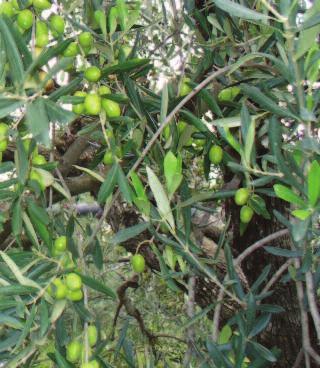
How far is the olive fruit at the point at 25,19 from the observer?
1.12 meters

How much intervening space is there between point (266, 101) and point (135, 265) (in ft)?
1.89

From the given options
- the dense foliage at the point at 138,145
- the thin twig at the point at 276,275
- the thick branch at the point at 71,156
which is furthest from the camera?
the thick branch at the point at 71,156

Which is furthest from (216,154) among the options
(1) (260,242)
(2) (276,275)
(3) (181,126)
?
(2) (276,275)

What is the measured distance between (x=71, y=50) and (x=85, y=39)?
4 cm

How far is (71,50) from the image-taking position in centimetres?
117

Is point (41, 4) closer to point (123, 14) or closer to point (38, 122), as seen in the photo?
point (123, 14)

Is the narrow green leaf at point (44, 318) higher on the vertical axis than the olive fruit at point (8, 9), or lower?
lower

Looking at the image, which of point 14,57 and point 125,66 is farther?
point 125,66

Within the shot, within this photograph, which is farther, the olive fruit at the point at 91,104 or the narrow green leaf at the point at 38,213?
the narrow green leaf at the point at 38,213

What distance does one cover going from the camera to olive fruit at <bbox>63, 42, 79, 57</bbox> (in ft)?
3.80

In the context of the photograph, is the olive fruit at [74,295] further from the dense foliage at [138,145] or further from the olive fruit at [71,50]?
the olive fruit at [71,50]

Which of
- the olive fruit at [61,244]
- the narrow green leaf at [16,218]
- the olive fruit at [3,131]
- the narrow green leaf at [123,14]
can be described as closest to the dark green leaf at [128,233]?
the olive fruit at [61,244]

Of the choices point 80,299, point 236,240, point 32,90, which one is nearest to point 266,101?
point 32,90

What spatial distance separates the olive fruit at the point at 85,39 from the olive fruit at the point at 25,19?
0.11 metres
